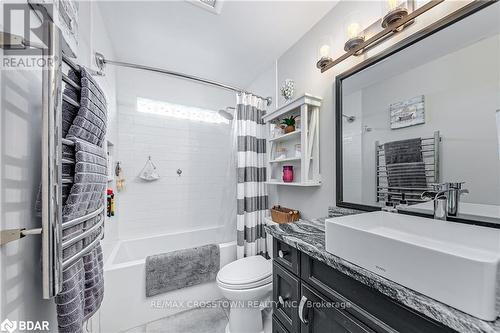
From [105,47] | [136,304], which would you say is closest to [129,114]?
[105,47]

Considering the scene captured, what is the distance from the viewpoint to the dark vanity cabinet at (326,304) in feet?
1.85

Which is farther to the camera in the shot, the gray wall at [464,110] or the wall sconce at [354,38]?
the wall sconce at [354,38]

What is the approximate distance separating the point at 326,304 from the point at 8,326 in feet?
3.25

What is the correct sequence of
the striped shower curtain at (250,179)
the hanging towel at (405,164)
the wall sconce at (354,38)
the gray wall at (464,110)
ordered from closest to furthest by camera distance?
the gray wall at (464,110) → the hanging towel at (405,164) → the wall sconce at (354,38) → the striped shower curtain at (250,179)

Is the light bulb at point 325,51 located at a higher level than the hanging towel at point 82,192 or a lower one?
higher

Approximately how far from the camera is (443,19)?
875mm

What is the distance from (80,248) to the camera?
73cm

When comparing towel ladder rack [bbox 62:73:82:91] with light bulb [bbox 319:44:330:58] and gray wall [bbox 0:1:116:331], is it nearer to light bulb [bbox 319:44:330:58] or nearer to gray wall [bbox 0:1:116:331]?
gray wall [bbox 0:1:116:331]

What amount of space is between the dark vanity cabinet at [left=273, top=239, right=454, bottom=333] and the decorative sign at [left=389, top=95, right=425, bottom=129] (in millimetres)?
835

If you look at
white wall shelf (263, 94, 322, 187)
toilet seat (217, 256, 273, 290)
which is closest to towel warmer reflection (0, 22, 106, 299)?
toilet seat (217, 256, 273, 290)

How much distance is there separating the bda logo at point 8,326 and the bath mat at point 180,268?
3.75 feet

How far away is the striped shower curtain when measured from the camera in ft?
6.41

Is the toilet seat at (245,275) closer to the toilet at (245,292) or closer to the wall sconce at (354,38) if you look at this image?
the toilet at (245,292)

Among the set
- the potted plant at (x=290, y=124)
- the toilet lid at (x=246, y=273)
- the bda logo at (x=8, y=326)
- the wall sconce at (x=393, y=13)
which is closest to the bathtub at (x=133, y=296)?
the toilet lid at (x=246, y=273)
